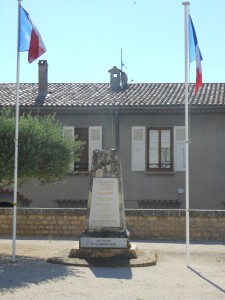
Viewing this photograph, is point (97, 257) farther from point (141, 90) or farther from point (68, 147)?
point (141, 90)

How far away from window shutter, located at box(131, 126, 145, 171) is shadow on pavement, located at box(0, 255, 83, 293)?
1193cm

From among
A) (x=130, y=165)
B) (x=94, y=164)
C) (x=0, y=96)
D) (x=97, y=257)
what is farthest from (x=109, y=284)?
(x=0, y=96)

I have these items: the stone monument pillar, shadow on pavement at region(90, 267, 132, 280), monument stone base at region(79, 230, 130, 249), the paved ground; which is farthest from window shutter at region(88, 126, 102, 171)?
shadow on pavement at region(90, 267, 132, 280)

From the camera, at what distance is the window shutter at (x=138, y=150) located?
23.4 m

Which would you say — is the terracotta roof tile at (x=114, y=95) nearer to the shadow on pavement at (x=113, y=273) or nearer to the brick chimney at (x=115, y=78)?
the brick chimney at (x=115, y=78)

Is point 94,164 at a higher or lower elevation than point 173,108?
lower

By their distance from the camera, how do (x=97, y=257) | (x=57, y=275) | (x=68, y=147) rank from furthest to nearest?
(x=68, y=147)
(x=97, y=257)
(x=57, y=275)

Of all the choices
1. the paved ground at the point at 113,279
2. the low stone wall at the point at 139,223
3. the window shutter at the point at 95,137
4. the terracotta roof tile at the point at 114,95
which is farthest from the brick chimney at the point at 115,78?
the paved ground at the point at 113,279

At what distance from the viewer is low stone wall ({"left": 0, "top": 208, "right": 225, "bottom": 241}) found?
16.2 meters

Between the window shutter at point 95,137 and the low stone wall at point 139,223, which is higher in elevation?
the window shutter at point 95,137

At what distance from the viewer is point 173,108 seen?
76.0 feet

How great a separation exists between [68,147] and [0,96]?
12.7 metres

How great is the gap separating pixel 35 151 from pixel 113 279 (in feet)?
13.6

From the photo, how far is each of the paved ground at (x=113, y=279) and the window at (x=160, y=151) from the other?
10305 mm
